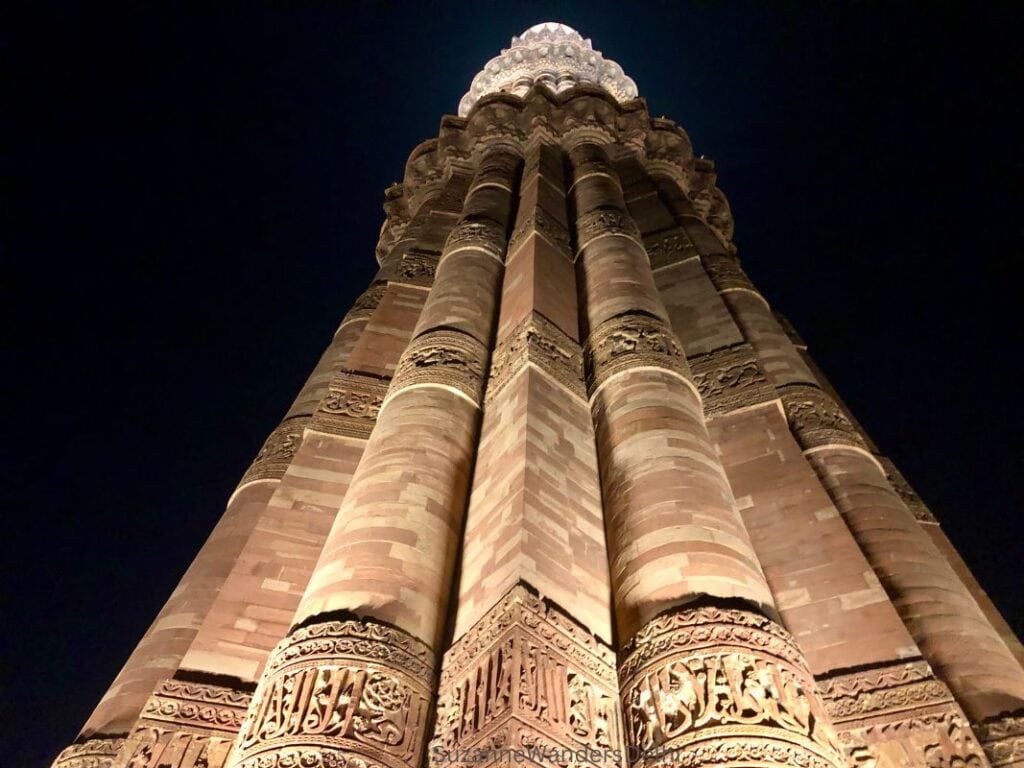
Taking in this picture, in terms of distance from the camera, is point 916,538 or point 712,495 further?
point 916,538

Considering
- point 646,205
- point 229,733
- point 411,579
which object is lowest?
point 229,733

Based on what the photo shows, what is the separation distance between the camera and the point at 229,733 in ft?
15.9

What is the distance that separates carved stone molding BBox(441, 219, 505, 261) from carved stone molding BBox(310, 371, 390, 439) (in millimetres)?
2378

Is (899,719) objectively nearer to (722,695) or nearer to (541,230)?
(722,695)

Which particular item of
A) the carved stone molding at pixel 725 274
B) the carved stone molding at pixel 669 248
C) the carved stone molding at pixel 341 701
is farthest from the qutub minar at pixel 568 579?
the carved stone molding at pixel 669 248

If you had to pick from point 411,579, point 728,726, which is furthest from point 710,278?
point 728,726

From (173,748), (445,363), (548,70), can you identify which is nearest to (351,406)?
(445,363)

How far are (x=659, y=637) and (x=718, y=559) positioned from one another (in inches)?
25.0

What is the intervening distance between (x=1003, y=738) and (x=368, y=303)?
8.56 m

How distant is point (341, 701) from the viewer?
4031 mm

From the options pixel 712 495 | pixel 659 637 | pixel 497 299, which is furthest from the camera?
pixel 497 299

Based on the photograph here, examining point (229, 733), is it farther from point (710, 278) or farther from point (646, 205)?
point (646, 205)

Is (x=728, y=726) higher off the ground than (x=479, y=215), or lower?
lower

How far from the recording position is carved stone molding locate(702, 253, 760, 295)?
411 inches
